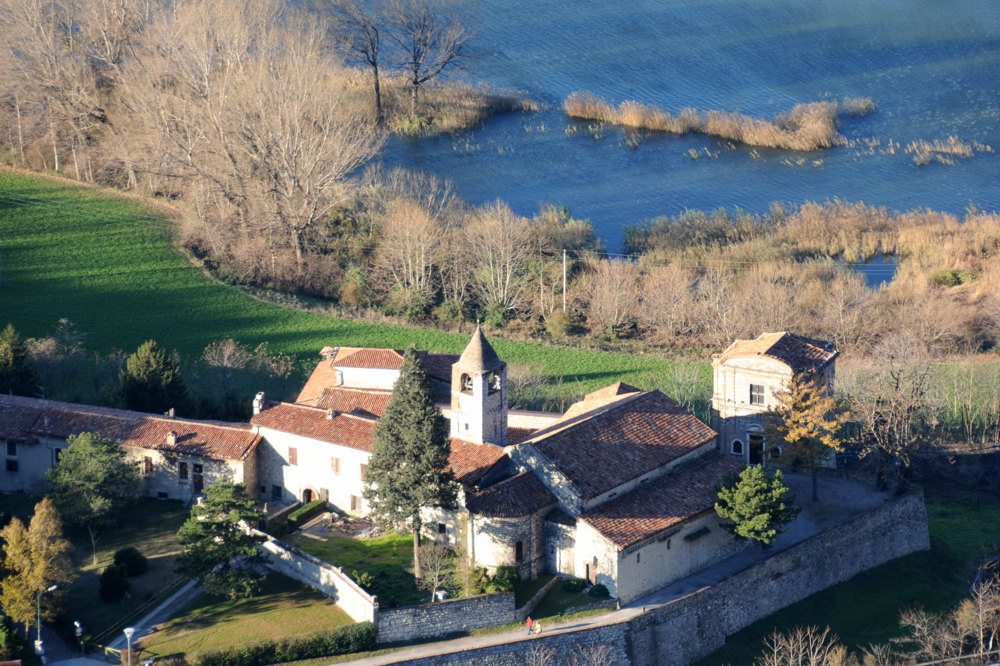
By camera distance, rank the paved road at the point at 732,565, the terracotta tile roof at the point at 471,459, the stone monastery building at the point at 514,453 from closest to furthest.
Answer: the paved road at the point at 732,565 → the stone monastery building at the point at 514,453 → the terracotta tile roof at the point at 471,459

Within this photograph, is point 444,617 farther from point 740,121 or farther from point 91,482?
point 740,121

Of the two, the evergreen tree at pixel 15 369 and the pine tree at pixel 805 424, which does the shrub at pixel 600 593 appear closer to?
the pine tree at pixel 805 424

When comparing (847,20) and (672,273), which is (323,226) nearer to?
(672,273)

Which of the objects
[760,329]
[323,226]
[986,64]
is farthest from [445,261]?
[986,64]

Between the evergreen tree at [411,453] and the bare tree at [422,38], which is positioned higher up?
the bare tree at [422,38]

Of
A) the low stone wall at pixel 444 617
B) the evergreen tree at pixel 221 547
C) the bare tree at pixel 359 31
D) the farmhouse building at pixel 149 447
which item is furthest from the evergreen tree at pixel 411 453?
the bare tree at pixel 359 31

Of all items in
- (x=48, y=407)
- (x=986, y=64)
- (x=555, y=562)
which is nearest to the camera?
(x=555, y=562)
